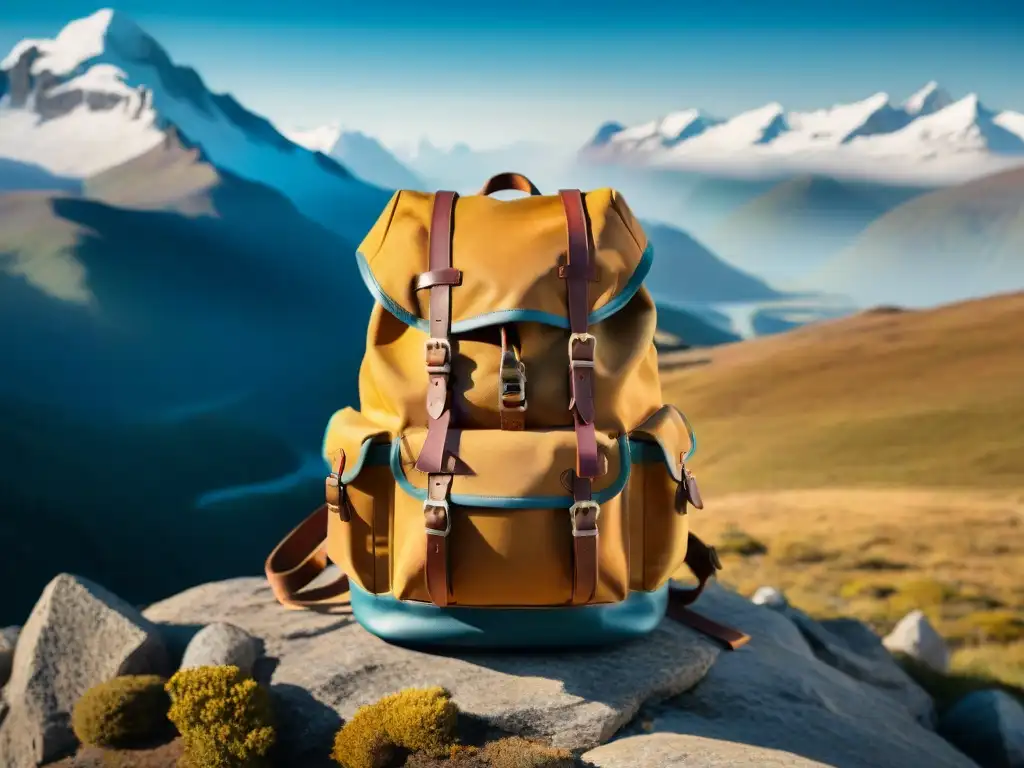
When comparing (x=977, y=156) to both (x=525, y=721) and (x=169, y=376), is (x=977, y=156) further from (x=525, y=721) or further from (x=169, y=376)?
(x=525, y=721)

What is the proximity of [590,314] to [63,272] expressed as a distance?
6.88m

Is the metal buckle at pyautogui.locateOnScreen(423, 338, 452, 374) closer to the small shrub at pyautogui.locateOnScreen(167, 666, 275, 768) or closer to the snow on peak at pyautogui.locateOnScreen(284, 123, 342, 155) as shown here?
the small shrub at pyautogui.locateOnScreen(167, 666, 275, 768)

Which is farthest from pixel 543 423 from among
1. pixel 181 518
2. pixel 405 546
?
pixel 181 518

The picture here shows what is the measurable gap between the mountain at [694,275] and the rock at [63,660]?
918 centimetres

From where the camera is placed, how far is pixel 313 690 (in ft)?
11.7

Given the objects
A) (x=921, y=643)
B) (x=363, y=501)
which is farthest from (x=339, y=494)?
(x=921, y=643)

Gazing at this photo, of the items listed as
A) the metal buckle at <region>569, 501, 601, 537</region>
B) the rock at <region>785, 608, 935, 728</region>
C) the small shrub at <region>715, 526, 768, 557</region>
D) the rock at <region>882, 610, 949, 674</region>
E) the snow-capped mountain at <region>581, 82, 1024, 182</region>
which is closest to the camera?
the metal buckle at <region>569, 501, 601, 537</region>

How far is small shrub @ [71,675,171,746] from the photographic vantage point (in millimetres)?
3461

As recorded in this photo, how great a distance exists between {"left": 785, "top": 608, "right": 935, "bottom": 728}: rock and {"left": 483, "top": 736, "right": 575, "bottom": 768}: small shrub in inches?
97.3

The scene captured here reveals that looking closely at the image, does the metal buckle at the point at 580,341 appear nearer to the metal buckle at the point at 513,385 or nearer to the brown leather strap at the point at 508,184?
the metal buckle at the point at 513,385

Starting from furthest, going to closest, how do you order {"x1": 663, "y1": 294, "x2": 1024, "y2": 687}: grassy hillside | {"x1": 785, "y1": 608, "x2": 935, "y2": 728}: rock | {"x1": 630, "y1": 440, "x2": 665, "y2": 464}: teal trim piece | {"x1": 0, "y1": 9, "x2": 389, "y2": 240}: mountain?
Result: {"x1": 0, "y1": 9, "x2": 389, "y2": 240}: mountain < {"x1": 663, "y1": 294, "x2": 1024, "y2": 687}: grassy hillside < {"x1": 785, "y1": 608, "x2": 935, "y2": 728}: rock < {"x1": 630, "y1": 440, "x2": 665, "y2": 464}: teal trim piece

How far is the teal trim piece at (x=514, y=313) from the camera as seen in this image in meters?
3.30

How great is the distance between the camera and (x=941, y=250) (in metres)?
12.6

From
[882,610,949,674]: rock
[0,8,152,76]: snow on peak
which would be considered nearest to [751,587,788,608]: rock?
[882,610,949,674]: rock
